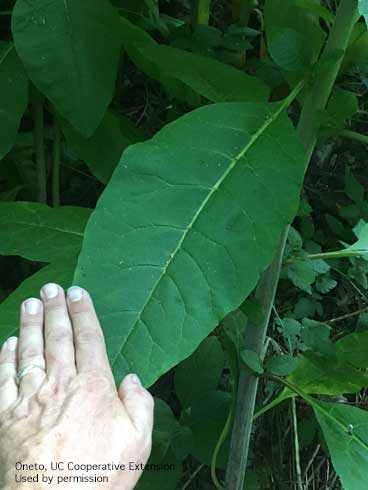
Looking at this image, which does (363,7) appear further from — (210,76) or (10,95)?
(10,95)

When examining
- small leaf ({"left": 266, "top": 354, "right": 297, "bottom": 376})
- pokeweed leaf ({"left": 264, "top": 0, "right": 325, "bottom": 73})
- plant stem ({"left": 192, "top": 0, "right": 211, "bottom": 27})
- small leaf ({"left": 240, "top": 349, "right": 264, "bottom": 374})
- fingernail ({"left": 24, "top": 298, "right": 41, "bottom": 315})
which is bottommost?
small leaf ({"left": 266, "top": 354, "right": 297, "bottom": 376})

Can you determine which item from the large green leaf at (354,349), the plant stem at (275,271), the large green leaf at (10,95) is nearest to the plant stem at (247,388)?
the plant stem at (275,271)

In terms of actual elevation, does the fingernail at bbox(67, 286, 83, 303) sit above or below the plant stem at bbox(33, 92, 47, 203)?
above

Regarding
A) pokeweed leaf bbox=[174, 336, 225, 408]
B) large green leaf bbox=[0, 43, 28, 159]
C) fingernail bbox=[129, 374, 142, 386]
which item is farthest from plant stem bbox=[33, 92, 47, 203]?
fingernail bbox=[129, 374, 142, 386]

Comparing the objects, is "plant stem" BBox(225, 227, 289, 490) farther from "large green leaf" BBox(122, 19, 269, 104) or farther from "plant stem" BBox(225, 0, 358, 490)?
"large green leaf" BBox(122, 19, 269, 104)

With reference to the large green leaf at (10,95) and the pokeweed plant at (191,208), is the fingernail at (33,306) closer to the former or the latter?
the pokeweed plant at (191,208)

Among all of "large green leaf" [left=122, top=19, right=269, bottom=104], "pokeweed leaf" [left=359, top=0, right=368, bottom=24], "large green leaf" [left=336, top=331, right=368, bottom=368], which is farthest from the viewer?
"large green leaf" [left=336, top=331, right=368, bottom=368]
